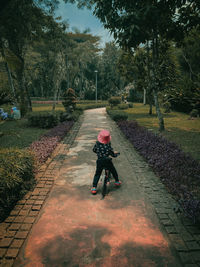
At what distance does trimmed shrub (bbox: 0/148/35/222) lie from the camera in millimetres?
3754

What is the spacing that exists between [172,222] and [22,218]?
9.62ft

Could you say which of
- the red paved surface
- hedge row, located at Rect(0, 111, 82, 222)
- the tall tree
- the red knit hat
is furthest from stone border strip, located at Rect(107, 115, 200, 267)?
the tall tree

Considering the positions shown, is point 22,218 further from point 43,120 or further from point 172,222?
point 43,120

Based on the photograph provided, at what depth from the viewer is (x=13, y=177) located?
3939 millimetres

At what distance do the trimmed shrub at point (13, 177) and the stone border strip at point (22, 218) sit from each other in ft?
0.53

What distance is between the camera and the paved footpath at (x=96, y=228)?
2.80m

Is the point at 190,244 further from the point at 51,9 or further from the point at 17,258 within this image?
the point at 51,9

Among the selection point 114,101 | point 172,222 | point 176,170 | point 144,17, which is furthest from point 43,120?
point 114,101

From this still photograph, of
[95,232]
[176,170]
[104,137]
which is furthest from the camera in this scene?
[176,170]

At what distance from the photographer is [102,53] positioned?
170 ft

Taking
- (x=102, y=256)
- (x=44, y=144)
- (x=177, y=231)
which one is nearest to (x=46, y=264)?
(x=102, y=256)

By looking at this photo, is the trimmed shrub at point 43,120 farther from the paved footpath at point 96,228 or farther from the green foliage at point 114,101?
the green foliage at point 114,101

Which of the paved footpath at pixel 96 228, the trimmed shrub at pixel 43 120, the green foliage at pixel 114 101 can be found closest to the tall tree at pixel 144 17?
the paved footpath at pixel 96 228

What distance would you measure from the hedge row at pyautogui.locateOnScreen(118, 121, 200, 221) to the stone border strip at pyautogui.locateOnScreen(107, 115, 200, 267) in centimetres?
19
